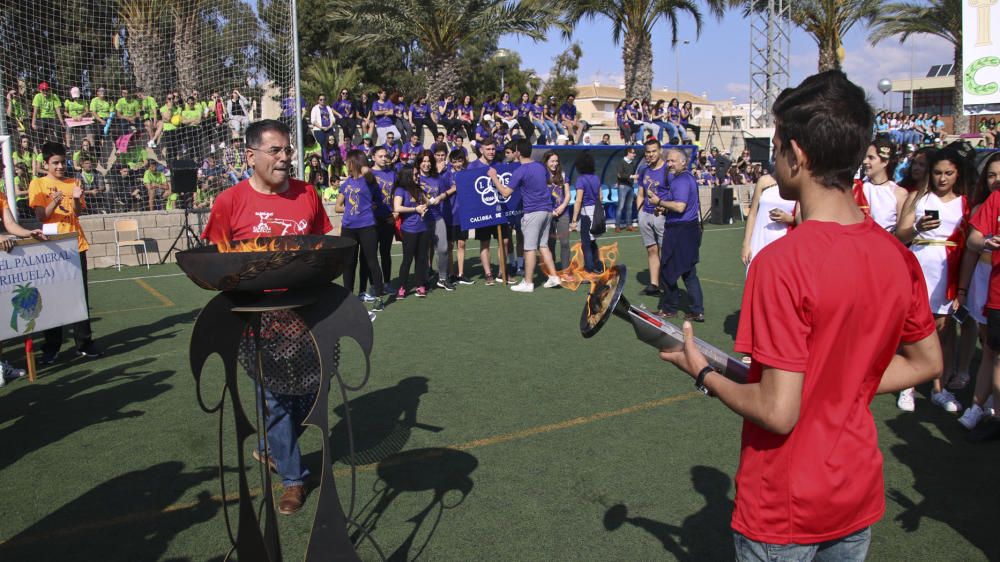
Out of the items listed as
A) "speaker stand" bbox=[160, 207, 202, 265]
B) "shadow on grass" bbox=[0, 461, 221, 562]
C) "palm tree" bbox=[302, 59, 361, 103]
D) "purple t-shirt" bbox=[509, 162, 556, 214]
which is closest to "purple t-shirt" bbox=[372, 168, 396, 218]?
"purple t-shirt" bbox=[509, 162, 556, 214]

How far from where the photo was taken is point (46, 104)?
12.7 m

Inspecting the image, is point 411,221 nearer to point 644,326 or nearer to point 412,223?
point 412,223

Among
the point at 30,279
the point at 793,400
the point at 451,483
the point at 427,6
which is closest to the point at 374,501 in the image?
the point at 451,483

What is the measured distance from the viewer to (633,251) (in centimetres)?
1427

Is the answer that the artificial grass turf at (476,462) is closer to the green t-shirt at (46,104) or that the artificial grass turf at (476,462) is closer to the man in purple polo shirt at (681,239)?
the man in purple polo shirt at (681,239)

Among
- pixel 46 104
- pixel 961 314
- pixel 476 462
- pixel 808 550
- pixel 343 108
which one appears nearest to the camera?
pixel 808 550

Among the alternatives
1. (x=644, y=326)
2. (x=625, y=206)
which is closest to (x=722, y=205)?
(x=625, y=206)

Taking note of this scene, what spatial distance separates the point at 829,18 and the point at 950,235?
90.2 feet

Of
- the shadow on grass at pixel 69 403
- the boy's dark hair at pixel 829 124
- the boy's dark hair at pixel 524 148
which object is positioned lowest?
the shadow on grass at pixel 69 403

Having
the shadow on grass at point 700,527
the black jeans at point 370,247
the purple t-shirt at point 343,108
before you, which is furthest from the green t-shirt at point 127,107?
the shadow on grass at point 700,527

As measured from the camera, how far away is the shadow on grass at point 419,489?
3611 millimetres

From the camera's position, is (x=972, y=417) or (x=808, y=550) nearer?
(x=808, y=550)

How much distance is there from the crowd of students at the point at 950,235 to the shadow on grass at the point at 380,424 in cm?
282

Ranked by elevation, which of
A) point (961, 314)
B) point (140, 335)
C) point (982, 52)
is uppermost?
point (982, 52)
